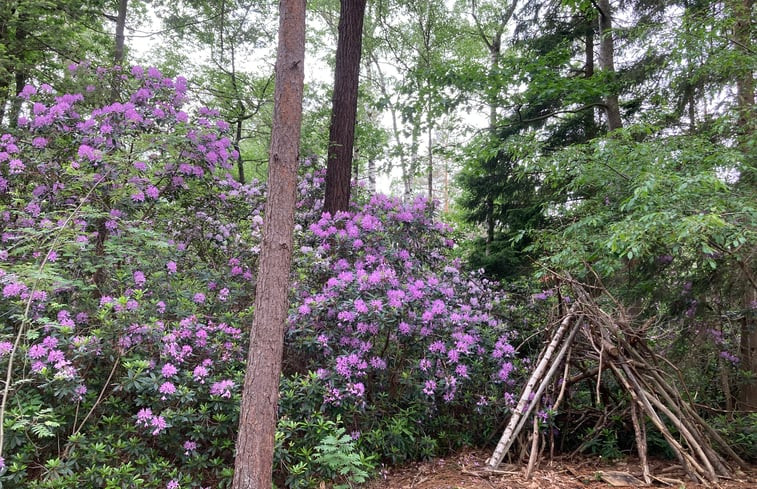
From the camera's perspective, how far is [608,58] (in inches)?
273

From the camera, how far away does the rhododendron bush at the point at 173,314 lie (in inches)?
113

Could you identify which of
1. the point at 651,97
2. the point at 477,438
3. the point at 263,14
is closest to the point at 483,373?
the point at 477,438

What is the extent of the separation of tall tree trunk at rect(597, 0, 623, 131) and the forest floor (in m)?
5.06

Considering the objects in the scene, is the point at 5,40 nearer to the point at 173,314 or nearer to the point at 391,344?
the point at 173,314

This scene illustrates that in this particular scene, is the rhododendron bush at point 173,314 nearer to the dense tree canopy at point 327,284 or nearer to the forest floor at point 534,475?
the dense tree canopy at point 327,284

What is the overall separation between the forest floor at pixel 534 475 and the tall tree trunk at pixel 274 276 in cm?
100

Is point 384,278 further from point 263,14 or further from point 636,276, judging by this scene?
point 263,14

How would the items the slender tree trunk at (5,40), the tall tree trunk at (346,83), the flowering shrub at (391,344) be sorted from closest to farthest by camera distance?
the flowering shrub at (391,344)
the tall tree trunk at (346,83)
the slender tree trunk at (5,40)

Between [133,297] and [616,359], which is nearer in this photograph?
[616,359]

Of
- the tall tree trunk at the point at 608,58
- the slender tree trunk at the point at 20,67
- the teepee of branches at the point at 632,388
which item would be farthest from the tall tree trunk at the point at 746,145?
the slender tree trunk at the point at 20,67

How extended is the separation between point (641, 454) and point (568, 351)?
2.66 feet

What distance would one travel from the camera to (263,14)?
1023 cm

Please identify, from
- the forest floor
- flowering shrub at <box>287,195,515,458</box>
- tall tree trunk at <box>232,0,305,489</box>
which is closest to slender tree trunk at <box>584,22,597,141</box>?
flowering shrub at <box>287,195,515,458</box>

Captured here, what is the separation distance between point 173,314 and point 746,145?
16.8 ft
